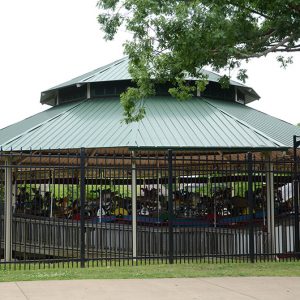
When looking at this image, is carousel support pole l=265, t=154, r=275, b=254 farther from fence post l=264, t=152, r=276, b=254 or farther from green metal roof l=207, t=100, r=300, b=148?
green metal roof l=207, t=100, r=300, b=148

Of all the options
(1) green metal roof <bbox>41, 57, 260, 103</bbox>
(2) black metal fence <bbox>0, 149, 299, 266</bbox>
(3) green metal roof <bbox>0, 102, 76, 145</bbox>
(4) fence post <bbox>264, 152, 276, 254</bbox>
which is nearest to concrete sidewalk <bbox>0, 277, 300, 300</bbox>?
(2) black metal fence <bbox>0, 149, 299, 266</bbox>

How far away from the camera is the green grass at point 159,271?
1036 cm

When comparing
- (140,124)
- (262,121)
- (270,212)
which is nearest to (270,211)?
(270,212)

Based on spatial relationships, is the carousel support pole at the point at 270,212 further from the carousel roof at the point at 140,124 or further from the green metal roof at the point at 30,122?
the green metal roof at the point at 30,122

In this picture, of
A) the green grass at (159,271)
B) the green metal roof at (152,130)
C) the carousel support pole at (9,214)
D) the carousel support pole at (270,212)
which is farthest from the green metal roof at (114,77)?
the green grass at (159,271)

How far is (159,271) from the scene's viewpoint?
36.6 feet

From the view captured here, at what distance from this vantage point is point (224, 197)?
1565 cm

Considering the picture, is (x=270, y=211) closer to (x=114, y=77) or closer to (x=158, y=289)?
(x=158, y=289)

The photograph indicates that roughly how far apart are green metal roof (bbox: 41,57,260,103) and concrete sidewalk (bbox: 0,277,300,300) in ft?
35.5

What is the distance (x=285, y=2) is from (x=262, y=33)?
1.78 meters

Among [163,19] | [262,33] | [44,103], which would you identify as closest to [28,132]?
[44,103]

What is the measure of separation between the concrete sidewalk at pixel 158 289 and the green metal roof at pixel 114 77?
10831 millimetres

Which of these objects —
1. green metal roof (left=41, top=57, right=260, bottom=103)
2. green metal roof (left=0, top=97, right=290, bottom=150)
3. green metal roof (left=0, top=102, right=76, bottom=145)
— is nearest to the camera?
green metal roof (left=0, top=97, right=290, bottom=150)

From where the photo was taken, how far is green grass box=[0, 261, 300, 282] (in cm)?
1036
